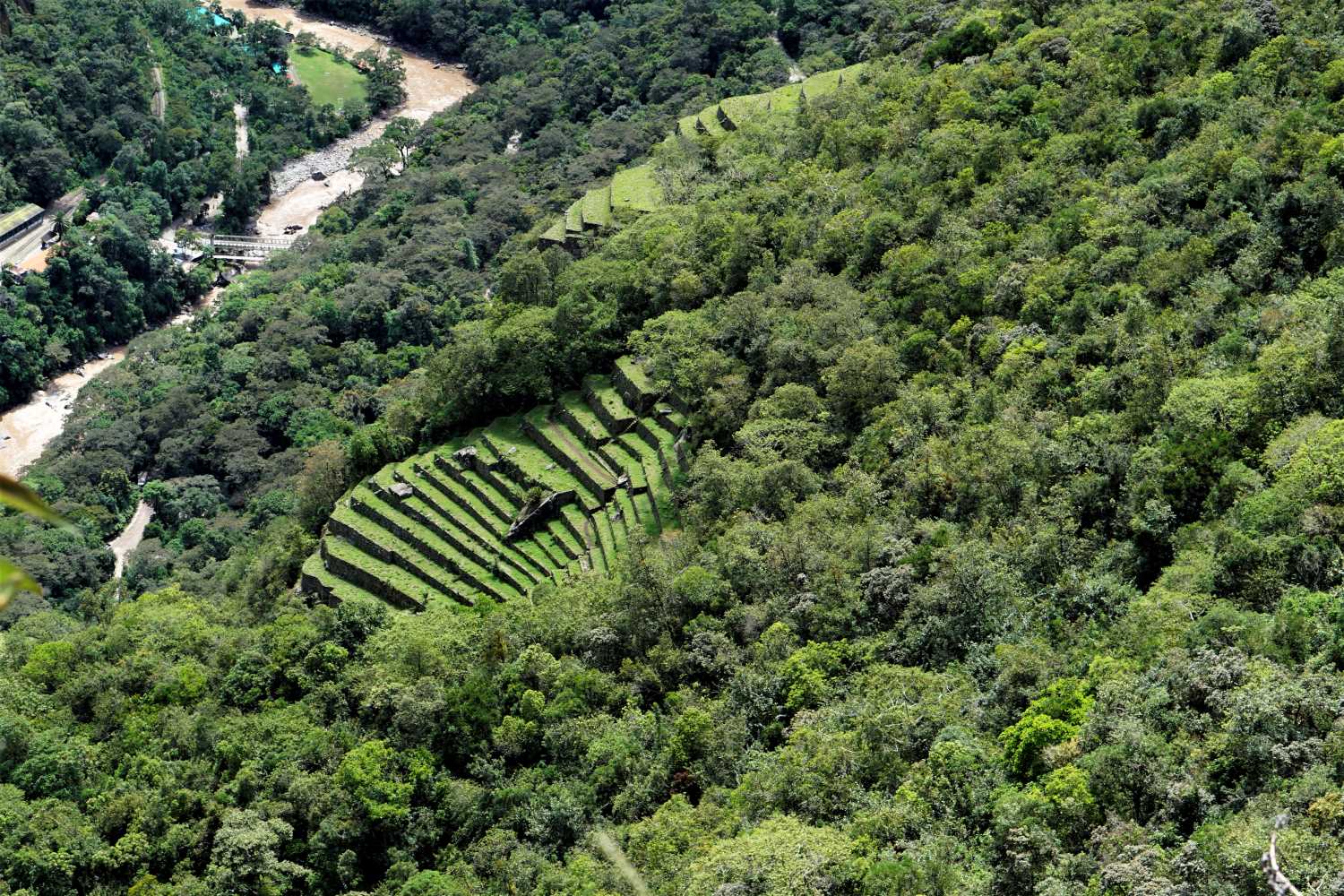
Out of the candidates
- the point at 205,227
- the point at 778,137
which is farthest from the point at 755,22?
the point at 205,227

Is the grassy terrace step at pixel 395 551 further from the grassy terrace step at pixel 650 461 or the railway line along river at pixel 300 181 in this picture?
the railway line along river at pixel 300 181

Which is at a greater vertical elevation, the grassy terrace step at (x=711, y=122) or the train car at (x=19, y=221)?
the grassy terrace step at (x=711, y=122)

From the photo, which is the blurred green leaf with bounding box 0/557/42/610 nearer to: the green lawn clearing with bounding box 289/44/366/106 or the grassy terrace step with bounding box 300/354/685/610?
the grassy terrace step with bounding box 300/354/685/610

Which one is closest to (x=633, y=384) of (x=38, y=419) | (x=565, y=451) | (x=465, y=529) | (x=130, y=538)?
(x=565, y=451)

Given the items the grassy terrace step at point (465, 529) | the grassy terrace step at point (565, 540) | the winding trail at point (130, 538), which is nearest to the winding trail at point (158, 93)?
the winding trail at point (130, 538)

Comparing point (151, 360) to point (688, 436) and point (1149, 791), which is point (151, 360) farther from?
point (1149, 791)

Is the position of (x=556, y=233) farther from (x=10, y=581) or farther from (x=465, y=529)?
(x=10, y=581)
